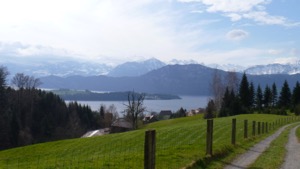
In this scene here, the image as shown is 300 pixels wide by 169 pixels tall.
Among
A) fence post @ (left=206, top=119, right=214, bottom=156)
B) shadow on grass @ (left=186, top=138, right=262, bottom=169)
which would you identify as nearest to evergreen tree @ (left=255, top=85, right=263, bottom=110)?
shadow on grass @ (left=186, top=138, right=262, bottom=169)

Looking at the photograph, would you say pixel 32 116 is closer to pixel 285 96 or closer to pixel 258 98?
pixel 258 98

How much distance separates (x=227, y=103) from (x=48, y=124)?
51951mm

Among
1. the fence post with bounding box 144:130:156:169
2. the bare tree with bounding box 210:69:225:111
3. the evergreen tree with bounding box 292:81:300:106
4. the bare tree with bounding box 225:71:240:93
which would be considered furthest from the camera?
the bare tree with bounding box 225:71:240:93

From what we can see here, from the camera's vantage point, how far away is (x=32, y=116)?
388ft

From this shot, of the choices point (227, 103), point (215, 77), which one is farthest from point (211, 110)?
point (215, 77)

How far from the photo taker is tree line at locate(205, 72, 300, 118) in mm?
103500

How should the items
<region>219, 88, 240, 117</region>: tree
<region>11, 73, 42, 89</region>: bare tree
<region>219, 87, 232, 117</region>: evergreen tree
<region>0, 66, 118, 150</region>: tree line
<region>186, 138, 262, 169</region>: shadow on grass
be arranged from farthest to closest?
<region>11, 73, 42, 89</region>: bare tree → <region>219, 88, 240, 117</region>: tree → <region>0, 66, 118, 150</region>: tree line → <region>219, 87, 232, 117</region>: evergreen tree → <region>186, 138, 262, 169</region>: shadow on grass

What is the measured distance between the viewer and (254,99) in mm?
124875

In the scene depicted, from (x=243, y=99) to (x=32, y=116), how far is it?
207ft

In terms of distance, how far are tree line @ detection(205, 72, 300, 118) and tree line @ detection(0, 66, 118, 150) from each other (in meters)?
42.5

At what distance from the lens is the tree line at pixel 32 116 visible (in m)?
100

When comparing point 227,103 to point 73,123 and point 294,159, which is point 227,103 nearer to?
point 73,123

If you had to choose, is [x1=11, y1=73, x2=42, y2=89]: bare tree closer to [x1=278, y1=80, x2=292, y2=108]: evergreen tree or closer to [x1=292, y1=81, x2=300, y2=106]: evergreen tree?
[x1=278, y1=80, x2=292, y2=108]: evergreen tree

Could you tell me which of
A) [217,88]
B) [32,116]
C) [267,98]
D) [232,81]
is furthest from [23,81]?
[267,98]
